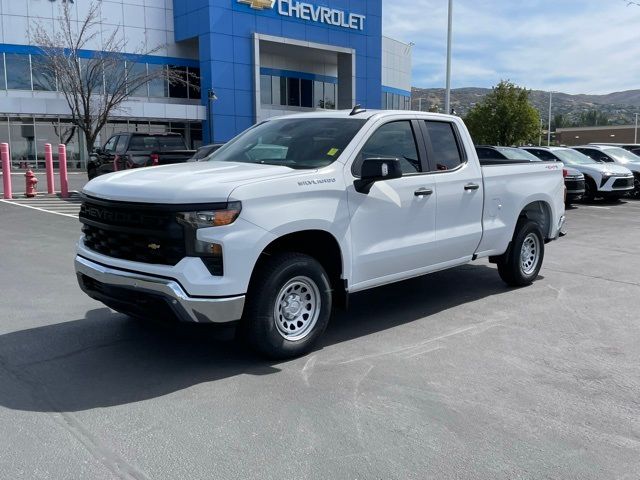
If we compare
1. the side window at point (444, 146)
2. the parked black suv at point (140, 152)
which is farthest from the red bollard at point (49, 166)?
the side window at point (444, 146)

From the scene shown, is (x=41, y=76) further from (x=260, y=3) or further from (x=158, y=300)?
(x=158, y=300)

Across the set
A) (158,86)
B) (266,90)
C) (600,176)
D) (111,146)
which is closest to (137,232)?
(111,146)

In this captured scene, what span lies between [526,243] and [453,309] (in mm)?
1636

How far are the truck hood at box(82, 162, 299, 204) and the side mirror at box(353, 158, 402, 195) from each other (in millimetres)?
610

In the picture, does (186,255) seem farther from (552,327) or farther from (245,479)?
(552,327)

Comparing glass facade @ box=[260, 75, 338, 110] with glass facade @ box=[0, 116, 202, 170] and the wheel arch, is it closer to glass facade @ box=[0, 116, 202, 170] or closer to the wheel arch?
glass facade @ box=[0, 116, 202, 170]

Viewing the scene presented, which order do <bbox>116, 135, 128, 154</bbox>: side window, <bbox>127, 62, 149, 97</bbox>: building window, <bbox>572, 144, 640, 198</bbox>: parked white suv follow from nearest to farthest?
<bbox>116, 135, 128, 154</bbox>: side window
<bbox>572, 144, 640, 198</bbox>: parked white suv
<bbox>127, 62, 149, 97</bbox>: building window

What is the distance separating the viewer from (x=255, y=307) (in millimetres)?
4492

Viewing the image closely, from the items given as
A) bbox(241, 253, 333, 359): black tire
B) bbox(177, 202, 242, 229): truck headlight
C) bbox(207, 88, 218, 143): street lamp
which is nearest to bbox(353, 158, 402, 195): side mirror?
bbox(241, 253, 333, 359): black tire

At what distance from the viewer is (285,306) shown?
15.7ft

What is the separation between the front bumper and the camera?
13.7ft

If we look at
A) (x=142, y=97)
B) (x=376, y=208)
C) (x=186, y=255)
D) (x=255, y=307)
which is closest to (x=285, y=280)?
(x=255, y=307)

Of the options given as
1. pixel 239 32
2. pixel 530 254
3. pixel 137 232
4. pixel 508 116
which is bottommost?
pixel 530 254

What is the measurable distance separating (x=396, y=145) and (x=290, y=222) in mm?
1698
